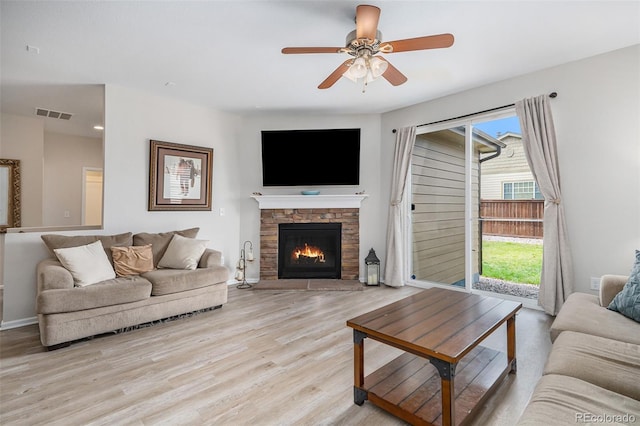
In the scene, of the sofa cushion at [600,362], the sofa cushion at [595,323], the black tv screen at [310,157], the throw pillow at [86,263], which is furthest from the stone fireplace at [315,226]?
the sofa cushion at [600,362]

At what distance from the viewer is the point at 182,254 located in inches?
142

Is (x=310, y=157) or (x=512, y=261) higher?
(x=310, y=157)

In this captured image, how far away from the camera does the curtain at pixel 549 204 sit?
3111mm

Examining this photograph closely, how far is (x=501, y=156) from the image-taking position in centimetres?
377

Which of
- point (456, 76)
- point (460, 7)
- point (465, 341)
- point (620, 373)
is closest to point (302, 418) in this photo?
point (465, 341)

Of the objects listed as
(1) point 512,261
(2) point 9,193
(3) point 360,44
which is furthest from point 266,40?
(2) point 9,193

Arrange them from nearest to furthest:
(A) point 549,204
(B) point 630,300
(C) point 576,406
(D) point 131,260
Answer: (C) point 576,406 → (B) point 630,300 → (A) point 549,204 → (D) point 131,260

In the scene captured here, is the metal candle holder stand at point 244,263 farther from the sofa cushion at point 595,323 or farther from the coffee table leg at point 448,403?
the sofa cushion at point 595,323

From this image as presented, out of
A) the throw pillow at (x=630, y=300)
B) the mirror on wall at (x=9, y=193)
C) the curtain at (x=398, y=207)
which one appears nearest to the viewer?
the throw pillow at (x=630, y=300)

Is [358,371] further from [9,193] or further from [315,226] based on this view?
[9,193]

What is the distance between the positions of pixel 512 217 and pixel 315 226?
2.77 metres

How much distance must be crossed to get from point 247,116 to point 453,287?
4212 millimetres

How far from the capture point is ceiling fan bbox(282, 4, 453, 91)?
2.03 meters

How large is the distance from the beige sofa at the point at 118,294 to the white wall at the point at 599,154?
4012 mm
